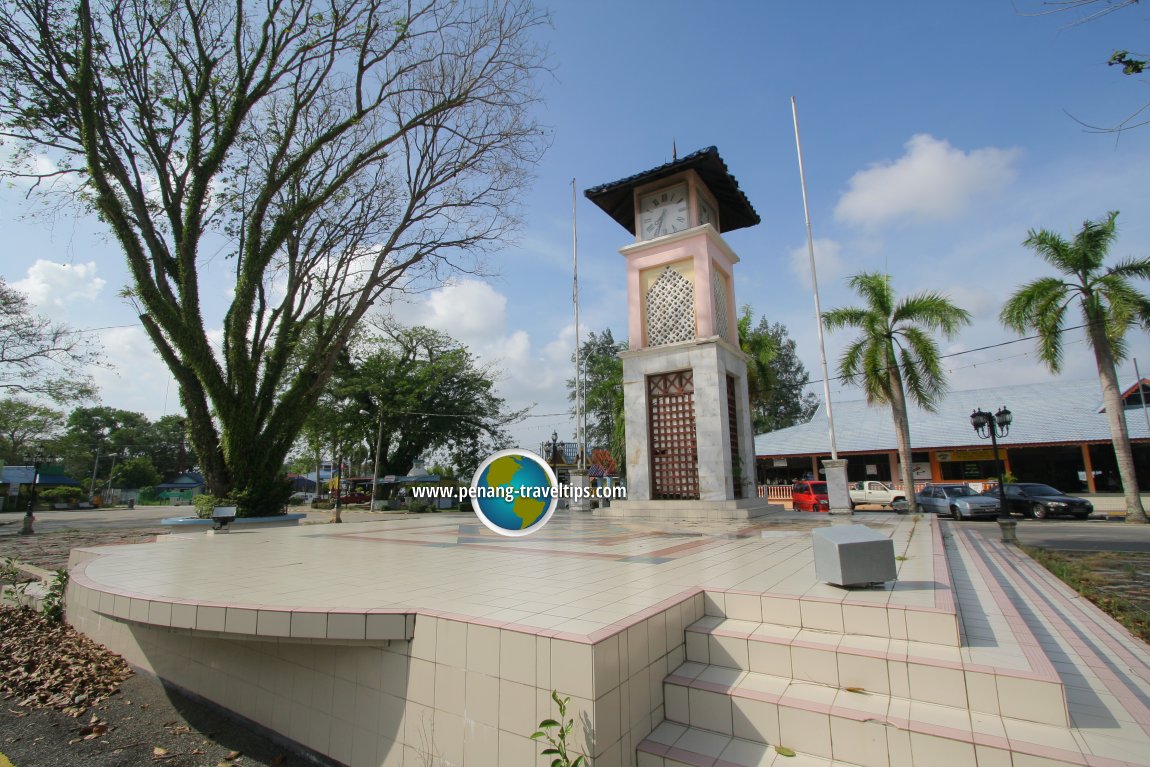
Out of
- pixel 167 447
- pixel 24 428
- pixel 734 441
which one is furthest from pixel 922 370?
pixel 167 447

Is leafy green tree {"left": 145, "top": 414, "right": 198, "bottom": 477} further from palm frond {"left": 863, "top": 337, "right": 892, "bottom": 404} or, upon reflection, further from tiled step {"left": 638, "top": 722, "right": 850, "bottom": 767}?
tiled step {"left": 638, "top": 722, "right": 850, "bottom": 767}

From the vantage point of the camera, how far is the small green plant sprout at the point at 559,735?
2416mm

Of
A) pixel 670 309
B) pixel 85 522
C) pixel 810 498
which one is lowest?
pixel 85 522

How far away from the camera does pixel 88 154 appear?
37.6 ft

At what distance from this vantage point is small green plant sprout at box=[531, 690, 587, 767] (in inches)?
95.1

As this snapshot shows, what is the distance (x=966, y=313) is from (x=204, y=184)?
70.3 feet

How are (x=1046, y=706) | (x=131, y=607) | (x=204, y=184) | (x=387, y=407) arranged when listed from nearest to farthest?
(x=1046, y=706) → (x=131, y=607) → (x=204, y=184) → (x=387, y=407)

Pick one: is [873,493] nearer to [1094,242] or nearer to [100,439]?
[1094,242]

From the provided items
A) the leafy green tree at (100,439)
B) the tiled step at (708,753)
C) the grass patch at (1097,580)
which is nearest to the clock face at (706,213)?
the grass patch at (1097,580)

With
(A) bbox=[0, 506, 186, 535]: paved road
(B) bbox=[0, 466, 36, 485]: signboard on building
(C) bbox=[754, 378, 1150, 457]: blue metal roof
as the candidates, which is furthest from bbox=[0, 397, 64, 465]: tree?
(C) bbox=[754, 378, 1150, 457]: blue metal roof

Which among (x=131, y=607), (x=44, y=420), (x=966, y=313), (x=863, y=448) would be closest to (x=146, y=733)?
(x=131, y=607)

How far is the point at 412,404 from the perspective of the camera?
97.7ft

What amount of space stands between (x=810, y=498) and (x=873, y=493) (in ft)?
13.1

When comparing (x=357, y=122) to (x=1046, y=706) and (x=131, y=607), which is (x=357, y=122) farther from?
(x=1046, y=706)
